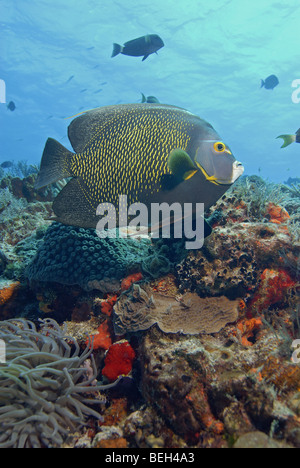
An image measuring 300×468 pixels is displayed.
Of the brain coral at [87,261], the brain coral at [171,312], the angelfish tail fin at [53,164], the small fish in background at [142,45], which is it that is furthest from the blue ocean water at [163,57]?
the brain coral at [171,312]

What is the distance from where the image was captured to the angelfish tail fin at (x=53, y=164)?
1.96 m

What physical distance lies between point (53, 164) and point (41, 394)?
1785 mm

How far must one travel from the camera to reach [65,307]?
295 cm

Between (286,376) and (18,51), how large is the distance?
53994 mm

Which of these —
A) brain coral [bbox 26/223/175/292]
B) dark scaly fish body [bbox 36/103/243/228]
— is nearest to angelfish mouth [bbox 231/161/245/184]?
dark scaly fish body [bbox 36/103/243/228]

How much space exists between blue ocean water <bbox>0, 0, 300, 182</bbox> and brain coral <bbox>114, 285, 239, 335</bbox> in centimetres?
2359

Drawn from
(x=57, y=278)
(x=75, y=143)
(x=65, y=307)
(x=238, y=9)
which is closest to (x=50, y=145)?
(x=75, y=143)

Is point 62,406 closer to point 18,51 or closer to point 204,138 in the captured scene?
point 204,138

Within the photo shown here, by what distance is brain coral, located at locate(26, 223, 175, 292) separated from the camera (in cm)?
275

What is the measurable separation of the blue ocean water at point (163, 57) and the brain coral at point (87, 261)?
73.6 feet

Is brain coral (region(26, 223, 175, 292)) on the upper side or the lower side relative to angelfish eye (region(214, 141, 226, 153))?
lower

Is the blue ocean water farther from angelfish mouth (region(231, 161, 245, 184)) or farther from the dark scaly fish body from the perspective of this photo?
angelfish mouth (region(231, 161, 245, 184))

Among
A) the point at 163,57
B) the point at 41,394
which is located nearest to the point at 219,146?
the point at 41,394

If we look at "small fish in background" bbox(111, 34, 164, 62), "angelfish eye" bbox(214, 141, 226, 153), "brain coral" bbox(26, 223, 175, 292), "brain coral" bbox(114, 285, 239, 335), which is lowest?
"brain coral" bbox(114, 285, 239, 335)
